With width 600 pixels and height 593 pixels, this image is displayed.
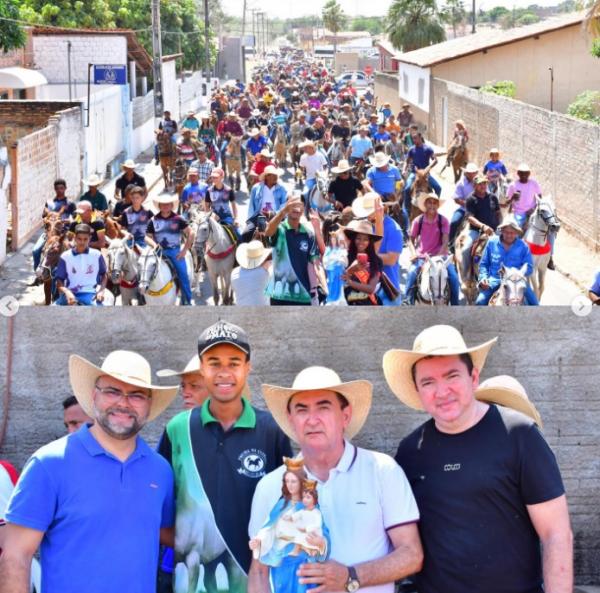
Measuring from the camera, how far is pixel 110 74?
134 feet

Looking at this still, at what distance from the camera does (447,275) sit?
1247cm

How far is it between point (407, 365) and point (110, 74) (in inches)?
1484

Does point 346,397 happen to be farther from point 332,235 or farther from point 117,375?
point 332,235

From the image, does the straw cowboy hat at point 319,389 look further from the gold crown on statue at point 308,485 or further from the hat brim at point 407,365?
the gold crown on statue at point 308,485

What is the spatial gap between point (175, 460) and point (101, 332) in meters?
1.90

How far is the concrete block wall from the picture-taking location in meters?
45.6

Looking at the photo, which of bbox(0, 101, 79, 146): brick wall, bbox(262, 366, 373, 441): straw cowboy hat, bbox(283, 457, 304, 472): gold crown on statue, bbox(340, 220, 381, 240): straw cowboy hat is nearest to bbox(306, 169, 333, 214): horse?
bbox(340, 220, 381, 240): straw cowboy hat

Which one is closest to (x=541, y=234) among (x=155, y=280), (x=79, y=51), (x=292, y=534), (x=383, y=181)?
(x=383, y=181)

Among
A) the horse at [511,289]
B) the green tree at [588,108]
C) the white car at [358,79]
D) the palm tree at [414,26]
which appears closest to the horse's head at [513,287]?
the horse at [511,289]

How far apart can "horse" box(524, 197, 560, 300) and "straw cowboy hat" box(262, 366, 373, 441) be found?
36.7 feet

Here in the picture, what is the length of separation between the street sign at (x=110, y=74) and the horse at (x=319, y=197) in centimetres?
2258

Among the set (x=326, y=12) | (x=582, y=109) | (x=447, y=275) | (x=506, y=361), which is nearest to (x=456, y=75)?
(x=582, y=109)

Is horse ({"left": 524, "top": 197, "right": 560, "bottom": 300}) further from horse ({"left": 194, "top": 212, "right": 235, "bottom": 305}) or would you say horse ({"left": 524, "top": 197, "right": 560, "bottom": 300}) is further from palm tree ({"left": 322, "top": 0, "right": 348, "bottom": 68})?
palm tree ({"left": 322, "top": 0, "right": 348, "bottom": 68})

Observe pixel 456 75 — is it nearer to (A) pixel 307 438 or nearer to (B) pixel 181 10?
(B) pixel 181 10
